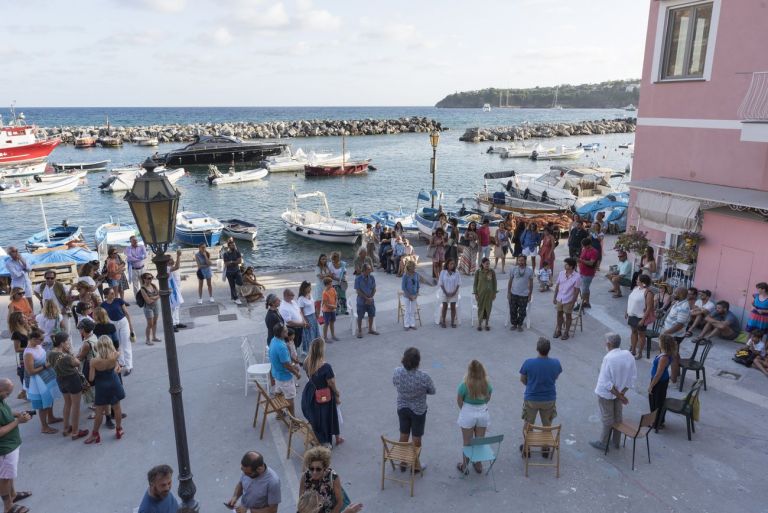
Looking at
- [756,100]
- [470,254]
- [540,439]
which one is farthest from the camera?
[470,254]

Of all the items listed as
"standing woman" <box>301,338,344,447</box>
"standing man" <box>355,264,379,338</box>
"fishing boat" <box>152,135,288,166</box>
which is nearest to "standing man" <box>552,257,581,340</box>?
"standing man" <box>355,264,379,338</box>

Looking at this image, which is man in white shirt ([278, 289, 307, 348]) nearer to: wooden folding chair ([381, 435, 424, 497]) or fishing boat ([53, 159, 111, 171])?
wooden folding chair ([381, 435, 424, 497])

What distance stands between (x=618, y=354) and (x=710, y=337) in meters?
5.08

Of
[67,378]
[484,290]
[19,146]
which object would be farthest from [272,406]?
[19,146]

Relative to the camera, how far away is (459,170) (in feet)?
198

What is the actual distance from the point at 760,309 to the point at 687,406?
3.71 metres

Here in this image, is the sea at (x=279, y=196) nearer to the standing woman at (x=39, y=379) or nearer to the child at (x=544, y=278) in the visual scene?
the child at (x=544, y=278)

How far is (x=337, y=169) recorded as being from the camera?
5209 cm

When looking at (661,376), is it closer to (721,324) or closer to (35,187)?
(721,324)

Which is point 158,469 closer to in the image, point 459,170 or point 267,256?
point 267,256

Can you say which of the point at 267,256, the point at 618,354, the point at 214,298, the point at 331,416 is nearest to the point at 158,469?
the point at 331,416

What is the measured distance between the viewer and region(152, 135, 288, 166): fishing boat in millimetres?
59562

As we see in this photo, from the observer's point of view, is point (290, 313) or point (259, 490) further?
point (290, 313)

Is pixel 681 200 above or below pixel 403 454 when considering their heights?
above
